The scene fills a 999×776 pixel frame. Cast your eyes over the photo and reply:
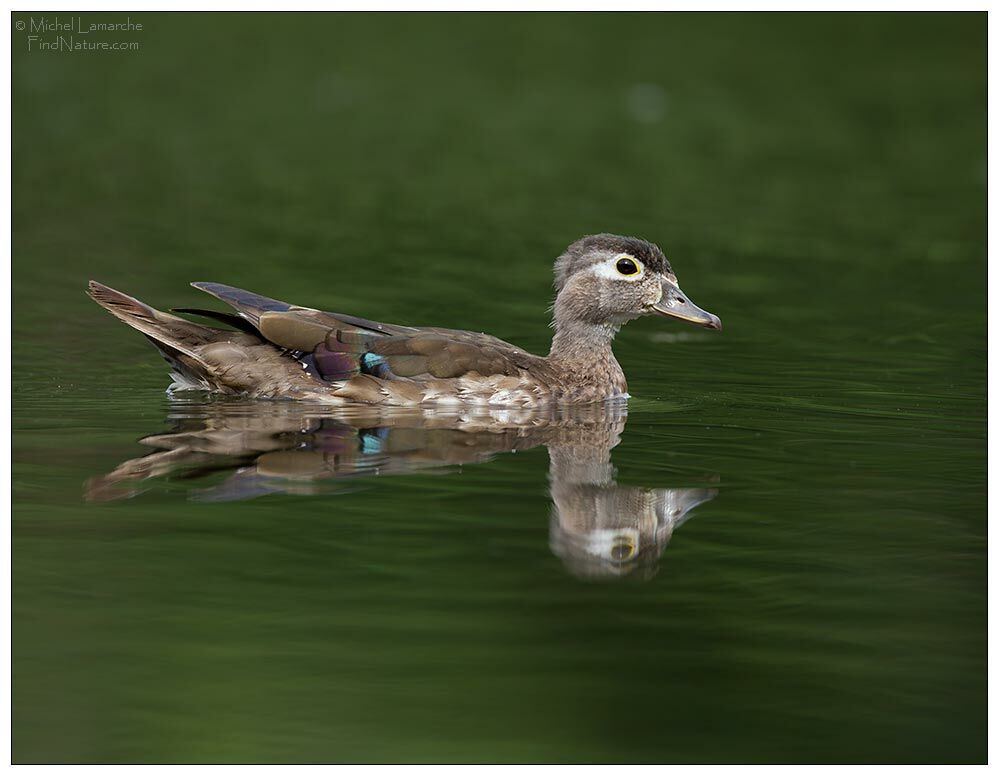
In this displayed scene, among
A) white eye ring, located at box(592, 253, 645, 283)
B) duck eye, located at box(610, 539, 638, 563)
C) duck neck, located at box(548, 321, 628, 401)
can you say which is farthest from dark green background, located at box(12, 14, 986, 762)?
white eye ring, located at box(592, 253, 645, 283)

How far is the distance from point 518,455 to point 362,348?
180 cm

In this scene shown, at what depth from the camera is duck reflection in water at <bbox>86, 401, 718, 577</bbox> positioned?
9930mm

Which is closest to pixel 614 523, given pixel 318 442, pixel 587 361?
pixel 318 442

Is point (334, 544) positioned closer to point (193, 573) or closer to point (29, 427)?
point (193, 573)

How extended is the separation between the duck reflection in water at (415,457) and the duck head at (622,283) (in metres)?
0.78

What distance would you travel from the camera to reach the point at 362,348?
13.0 metres

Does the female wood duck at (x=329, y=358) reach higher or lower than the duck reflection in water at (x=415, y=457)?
higher

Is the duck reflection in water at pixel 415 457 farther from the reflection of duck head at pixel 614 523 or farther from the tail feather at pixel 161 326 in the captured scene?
the tail feather at pixel 161 326

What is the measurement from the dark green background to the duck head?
2.50 feet

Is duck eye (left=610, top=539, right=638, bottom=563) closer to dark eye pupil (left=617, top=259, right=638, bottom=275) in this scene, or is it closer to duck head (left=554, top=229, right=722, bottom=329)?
duck head (left=554, top=229, right=722, bottom=329)

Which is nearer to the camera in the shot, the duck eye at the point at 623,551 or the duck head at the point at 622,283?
the duck eye at the point at 623,551

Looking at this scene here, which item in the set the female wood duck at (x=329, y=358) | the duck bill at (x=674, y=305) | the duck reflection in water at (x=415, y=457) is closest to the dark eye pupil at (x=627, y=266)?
the duck bill at (x=674, y=305)

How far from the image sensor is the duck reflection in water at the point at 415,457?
32.6ft

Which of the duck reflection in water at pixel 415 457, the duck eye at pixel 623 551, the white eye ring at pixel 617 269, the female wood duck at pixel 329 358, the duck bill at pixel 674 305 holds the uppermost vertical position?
the white eye ring at pixel 617 269
